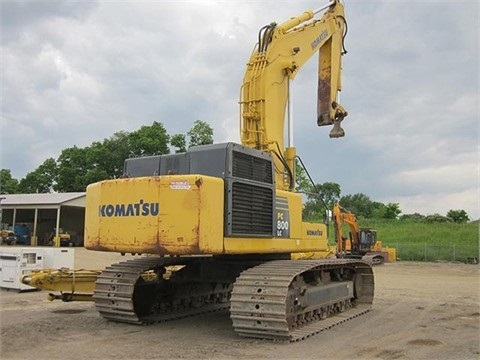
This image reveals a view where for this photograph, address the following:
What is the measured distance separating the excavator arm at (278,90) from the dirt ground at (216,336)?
3.09m

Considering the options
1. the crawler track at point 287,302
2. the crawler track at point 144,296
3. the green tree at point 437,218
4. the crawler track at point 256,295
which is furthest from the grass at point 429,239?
the crawler track at point 287,302

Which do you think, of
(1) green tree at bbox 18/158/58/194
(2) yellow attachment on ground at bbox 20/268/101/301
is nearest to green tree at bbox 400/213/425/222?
(1) green tree at bbox 18/158/58/194

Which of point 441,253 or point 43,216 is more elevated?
point 43,216

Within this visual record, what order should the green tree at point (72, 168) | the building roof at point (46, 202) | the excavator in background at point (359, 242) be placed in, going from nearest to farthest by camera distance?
1. the excavator in background at point (359, 242)
2. the building roof at point (46, 202)
3. the green tree at point (72, 168)

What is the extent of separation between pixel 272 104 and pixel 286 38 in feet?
5.01

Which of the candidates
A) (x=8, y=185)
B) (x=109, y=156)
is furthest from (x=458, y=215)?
A: (x=8, y=185)

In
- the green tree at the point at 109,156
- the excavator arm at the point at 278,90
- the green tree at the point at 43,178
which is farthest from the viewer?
the green tree at the point at 43,178

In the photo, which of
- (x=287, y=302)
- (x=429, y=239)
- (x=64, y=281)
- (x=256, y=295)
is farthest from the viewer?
(x=429, y=239)

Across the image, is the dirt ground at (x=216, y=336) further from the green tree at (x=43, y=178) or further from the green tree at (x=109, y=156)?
the green tree at (x=43, y=178)

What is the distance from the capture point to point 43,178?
61.6 m

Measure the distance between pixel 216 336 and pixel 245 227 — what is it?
1.85 m

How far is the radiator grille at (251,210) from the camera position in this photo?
825 centimetres

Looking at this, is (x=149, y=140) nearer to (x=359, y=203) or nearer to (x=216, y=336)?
(x=216, y=336)

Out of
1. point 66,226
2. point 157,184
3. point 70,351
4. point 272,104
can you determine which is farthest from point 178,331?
point 66,226
